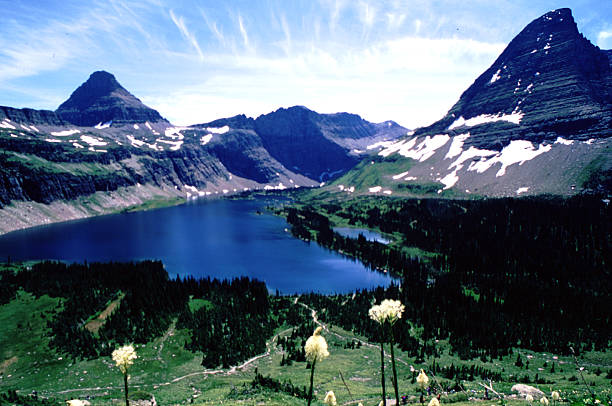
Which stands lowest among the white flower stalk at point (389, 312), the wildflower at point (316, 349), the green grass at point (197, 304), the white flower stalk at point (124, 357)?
the green grass at point (197, 304)

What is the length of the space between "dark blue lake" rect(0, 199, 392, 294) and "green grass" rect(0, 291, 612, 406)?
45.3 meters

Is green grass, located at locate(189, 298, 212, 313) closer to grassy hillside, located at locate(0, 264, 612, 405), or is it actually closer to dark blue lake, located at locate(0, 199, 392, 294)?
grassy hillside, located at locate(0, 264, 612, 405)

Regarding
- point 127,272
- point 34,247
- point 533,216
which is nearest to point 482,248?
point 533,216

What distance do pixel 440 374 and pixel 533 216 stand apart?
129m

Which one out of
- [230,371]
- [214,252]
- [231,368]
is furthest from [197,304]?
[214,252]

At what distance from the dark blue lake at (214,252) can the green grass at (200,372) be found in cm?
4525

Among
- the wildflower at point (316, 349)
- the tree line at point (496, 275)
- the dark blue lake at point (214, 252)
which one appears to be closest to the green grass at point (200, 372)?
the tree line at point (496, 275)

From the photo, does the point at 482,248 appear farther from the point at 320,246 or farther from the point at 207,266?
the point at 207,266

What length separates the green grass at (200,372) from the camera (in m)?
42.3

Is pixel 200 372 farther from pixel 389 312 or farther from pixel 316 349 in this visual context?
pixel 389 312

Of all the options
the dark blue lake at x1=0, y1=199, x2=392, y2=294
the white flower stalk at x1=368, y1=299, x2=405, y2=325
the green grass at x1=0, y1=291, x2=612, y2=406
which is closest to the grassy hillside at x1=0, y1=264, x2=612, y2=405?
the green grass at x1=0, y1=291, x2=612, y2=406

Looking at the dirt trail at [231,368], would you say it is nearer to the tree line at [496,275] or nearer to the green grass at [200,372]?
the green grass at [200,372]

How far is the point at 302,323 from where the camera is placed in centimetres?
7556

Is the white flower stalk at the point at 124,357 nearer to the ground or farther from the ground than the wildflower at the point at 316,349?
nearer to the ground
